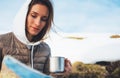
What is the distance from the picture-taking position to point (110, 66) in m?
2.92

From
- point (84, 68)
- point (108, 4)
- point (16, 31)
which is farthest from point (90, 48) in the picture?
point (16, 31)

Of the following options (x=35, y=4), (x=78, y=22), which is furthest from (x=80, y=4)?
(x=35, y=4)

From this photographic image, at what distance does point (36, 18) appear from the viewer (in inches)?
115

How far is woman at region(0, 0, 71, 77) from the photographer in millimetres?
2920

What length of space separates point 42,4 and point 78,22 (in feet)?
0.99

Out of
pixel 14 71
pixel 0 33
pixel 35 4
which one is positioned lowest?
pixel 14 71

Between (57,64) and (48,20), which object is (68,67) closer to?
(57,64)

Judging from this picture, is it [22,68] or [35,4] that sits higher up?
[35,4]

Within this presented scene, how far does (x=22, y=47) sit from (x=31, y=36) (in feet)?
0.36

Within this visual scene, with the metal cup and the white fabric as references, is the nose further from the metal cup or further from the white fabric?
the metal cup

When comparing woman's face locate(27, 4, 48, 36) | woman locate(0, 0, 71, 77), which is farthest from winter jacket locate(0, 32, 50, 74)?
woman's face locate(27, 4, 48, 36)

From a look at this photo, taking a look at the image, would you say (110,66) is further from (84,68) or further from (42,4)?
(42,4)

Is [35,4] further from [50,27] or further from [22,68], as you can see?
[22,68]

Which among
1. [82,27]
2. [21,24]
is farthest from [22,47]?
[82,27]
